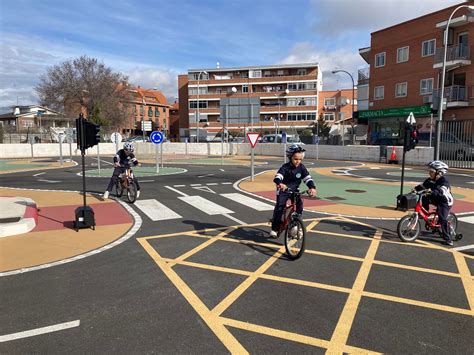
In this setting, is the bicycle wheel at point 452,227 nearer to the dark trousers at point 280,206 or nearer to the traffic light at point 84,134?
the dark trousers at point 280,206

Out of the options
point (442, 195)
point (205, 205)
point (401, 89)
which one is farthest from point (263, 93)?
point (442, 195)

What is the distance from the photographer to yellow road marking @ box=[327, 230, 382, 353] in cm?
357

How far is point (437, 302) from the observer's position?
446 centimetres

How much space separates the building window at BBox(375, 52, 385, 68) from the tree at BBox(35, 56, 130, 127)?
118 ft

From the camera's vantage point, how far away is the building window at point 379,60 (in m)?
38.1

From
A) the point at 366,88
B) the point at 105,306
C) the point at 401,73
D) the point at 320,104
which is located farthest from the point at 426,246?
the point at 320,104

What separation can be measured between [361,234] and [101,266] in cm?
503

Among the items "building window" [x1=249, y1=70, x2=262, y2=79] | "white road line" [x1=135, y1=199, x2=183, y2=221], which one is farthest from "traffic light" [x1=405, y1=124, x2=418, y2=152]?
"building window" [x1=249, y1=70, x2=262, y2=79]

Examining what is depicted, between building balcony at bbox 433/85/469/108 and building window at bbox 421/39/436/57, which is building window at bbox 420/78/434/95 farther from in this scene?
building balcony at bbox 433/85/469/108

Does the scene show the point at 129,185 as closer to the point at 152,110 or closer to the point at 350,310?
the point at 350,310

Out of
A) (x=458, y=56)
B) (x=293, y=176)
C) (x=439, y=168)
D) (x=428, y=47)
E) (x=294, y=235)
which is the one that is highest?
(x=428, y=47)

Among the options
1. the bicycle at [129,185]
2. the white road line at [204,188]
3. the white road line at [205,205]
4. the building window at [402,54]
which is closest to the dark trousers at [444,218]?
the white road line at [205,205]

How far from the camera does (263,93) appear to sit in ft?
244

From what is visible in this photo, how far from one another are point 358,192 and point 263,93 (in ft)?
209
